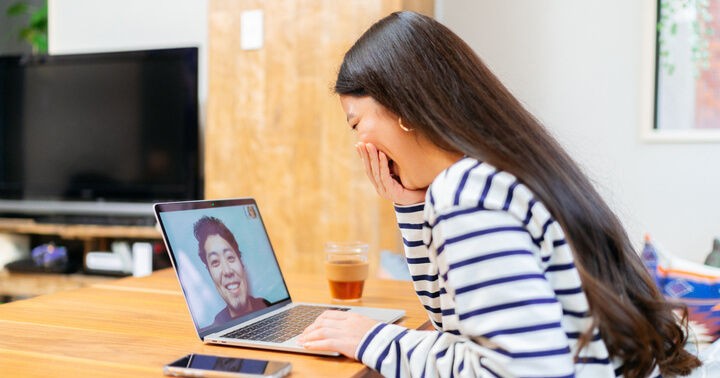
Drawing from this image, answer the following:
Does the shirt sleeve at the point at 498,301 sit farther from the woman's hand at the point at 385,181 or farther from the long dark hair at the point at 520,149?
the woman's hand at the point at 385,181

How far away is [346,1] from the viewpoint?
2.47 m

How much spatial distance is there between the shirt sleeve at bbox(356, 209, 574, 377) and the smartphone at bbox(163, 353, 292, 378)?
0.18m

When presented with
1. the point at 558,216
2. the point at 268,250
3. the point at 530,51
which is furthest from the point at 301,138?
the point at 558,216

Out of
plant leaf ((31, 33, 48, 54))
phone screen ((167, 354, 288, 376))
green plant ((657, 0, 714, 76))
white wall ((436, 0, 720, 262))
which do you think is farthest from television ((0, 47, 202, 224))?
phone screen ((167, 354, 288, 376))

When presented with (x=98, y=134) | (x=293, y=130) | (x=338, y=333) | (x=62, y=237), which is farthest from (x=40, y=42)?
(x=338, y=333)

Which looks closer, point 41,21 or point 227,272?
point 227,272

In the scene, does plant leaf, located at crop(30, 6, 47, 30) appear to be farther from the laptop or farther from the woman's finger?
the woman's finger

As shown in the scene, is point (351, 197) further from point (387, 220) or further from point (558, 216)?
point (558, 216)

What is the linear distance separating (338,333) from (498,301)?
0.77ft

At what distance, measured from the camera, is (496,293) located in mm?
624

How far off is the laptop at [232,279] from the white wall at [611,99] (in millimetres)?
1474

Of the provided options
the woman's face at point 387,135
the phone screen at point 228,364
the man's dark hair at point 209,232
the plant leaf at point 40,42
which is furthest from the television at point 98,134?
the phone screen at point 228,364

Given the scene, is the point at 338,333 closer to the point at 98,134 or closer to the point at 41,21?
the point at 98,134

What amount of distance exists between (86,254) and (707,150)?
286 centimetres
